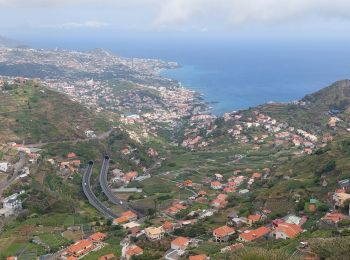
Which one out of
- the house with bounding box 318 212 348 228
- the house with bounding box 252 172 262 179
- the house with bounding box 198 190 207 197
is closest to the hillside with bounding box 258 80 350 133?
the house with bounding box 252 172 262 179

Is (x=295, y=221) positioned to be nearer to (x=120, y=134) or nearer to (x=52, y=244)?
(x=52, y=244)

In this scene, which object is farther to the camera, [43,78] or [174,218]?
[43,78]

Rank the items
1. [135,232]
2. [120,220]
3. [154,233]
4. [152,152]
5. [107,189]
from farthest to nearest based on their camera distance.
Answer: [152,152], [107,189], [120,220], [135,232], [154,233]

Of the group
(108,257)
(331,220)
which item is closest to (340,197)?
(331,220)

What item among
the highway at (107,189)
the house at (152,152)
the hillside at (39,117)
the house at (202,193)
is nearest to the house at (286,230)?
the highway at (107,189)

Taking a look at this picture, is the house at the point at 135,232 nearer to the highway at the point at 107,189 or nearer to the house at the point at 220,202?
the highway at the point at 107,189

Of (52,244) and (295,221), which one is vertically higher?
(295,221)

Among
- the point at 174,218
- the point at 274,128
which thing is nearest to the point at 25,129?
the point at 174,218

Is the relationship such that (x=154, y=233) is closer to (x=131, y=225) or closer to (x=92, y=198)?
(x=131, y=225)
